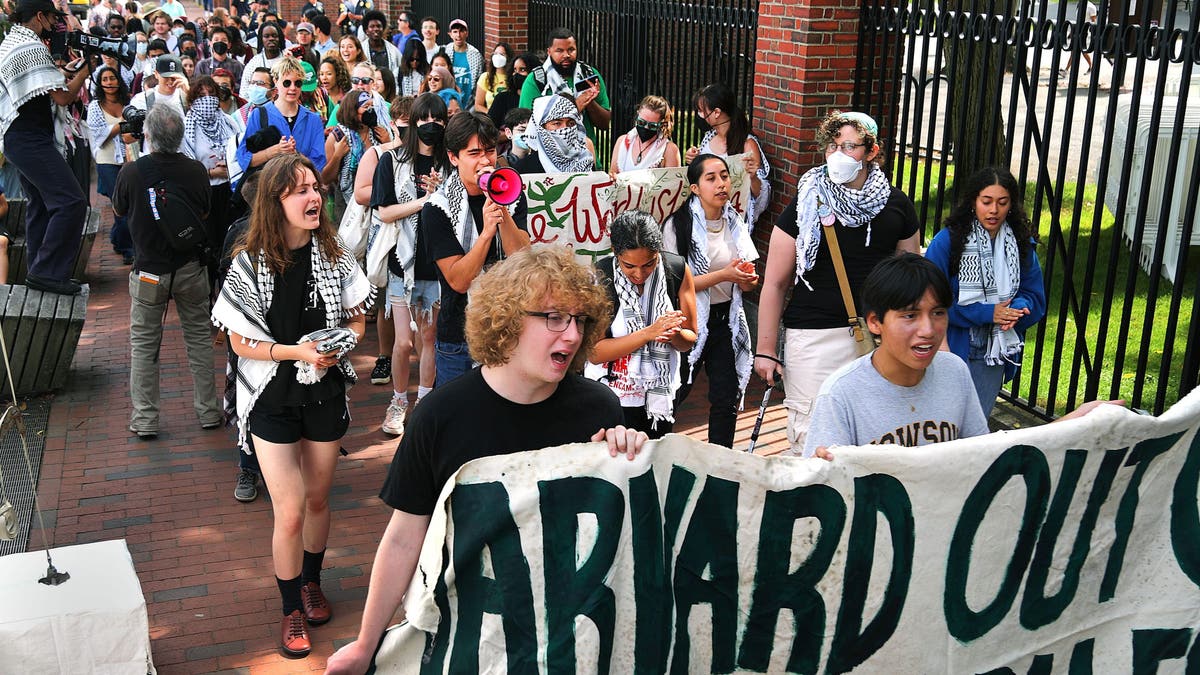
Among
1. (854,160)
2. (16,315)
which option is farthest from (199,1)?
(854,160)

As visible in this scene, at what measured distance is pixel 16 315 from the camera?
791cm

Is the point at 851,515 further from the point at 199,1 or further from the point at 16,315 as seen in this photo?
the point at 199,1

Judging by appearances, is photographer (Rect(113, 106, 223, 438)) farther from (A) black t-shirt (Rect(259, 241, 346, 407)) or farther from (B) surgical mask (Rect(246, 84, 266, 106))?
(B) surgical mask (Rect(246, 84, 266, 106))

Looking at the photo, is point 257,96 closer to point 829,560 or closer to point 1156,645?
point 829,560

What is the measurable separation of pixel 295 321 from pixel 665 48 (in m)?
6.69

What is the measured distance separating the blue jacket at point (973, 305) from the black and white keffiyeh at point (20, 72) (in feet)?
23.4


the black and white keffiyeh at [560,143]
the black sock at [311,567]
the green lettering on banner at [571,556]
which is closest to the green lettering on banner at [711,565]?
the green lettering on banner at [571,556]

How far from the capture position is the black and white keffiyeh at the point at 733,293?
5992 millimetres

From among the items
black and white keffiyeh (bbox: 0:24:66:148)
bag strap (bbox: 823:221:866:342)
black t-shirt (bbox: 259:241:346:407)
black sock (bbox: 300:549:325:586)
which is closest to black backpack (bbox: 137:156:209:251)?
black t-shirt (bbox: 259:241:346:407)

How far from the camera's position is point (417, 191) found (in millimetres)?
7008

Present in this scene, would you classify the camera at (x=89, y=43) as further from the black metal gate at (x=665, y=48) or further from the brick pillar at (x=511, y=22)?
the brick pillar at (x=511, y=22)

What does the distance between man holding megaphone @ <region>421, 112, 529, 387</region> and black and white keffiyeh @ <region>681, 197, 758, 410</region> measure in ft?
2.84

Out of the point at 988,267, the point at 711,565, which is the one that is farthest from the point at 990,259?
the point at 711,565

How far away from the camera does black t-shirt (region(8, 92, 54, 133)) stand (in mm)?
9375
